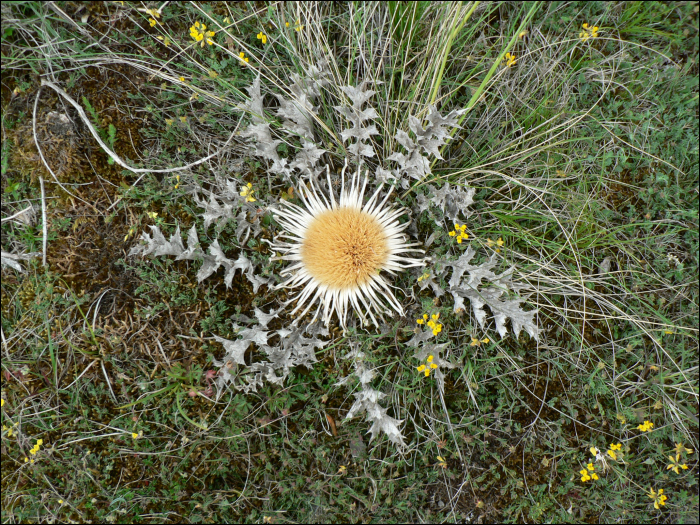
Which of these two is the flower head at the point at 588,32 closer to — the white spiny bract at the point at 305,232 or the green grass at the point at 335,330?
the green grass at the point at 335,330

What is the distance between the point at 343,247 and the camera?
254 cm

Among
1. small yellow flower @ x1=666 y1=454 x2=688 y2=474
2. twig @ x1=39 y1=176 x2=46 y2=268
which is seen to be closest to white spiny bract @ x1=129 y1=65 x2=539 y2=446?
twig @ x1=39 y1=176 x2=46 y2=268

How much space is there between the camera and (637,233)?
120 inches

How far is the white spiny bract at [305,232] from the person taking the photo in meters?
2.70

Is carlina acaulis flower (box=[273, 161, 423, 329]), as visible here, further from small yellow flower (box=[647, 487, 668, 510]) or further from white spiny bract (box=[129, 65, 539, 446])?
small yellow flower (box=[647, 487, 668, 510])

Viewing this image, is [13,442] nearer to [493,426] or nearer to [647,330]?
[493,426]

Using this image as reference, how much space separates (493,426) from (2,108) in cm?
408

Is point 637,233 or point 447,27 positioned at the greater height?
point 447,27

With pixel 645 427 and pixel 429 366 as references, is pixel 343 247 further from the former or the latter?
pixel 645 427

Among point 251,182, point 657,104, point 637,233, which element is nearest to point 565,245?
point 637,233

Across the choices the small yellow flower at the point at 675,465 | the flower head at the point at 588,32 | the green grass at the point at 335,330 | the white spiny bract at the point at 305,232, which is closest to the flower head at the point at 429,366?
the white spiny bract at the point at 305,232

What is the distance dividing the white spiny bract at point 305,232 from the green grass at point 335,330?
0.32ft

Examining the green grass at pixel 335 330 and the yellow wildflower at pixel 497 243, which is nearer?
the yellow wildflower at pixel 497 243

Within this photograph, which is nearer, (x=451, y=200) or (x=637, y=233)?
(x=451, y=200)
